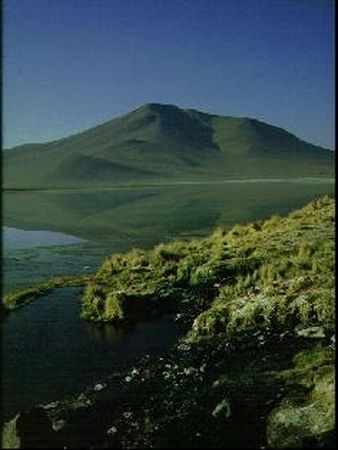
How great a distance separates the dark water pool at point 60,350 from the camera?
22.6m

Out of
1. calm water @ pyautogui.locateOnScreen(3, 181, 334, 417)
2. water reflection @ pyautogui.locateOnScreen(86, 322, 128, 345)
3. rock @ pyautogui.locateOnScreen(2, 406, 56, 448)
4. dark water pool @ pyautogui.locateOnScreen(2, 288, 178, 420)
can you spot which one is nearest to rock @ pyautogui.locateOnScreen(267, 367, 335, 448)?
rock @ pyautogui.locateOnScreen(2, 406, 56, 448)

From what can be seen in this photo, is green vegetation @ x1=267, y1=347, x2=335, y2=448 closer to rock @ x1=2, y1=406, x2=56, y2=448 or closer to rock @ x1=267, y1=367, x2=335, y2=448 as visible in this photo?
rock @ x1=267, y1=367, x2=335, y2=448

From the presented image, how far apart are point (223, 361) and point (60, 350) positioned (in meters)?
5.59

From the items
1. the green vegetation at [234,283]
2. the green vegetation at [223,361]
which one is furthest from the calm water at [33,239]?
the green vegetation at [223,361]

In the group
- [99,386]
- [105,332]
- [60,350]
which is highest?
[105,332]

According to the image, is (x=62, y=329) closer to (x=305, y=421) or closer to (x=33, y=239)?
(x=305, y=421)

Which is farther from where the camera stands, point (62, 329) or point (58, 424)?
point (62, 329)

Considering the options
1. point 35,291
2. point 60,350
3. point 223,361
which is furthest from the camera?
point 35,291

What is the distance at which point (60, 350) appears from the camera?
26594 millimetres

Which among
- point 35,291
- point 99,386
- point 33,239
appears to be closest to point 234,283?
point 35,291

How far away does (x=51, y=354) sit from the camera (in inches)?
1028

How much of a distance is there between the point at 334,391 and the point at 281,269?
49.1 ft

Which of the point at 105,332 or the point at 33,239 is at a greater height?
the point at 33,239

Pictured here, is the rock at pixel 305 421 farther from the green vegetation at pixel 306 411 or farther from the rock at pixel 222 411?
the rock at pixel 222 411
